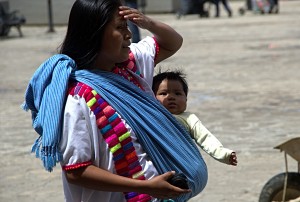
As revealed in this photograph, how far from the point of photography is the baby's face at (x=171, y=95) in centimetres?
405

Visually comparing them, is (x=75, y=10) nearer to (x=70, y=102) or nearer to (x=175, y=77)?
(x=70, y=102)

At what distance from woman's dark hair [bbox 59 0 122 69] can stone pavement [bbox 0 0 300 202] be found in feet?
11.8

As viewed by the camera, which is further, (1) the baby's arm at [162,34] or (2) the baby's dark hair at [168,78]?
(2) the baby's dark hair at [168,78]

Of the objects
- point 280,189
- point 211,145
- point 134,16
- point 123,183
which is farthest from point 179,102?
point 280,189

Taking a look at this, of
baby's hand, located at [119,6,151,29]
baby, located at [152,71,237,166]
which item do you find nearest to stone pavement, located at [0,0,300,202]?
baby, located at [152,71,237,166]

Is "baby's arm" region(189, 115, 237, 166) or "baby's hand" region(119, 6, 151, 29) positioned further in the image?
"baby's arm" region(189, 115, 237, 166)

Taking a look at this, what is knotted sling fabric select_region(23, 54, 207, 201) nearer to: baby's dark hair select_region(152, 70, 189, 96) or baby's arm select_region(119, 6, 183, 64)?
baby's arm select_region(119, 6, 183, 64)

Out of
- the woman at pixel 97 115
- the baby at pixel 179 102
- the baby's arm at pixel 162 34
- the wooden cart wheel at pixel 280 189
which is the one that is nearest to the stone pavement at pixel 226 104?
the wooden cart wheel at pixel 280 189

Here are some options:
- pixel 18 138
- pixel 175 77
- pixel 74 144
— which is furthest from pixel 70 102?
pixel 18 138

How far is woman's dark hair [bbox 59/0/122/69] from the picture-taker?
132 inches

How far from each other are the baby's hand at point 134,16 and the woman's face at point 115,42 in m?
0.02

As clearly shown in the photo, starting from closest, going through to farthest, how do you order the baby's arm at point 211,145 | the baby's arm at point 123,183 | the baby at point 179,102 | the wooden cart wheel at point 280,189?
the baby's arm at point 123,183 → the baby's arm at point 211,145 → the baby at point 179,102 → the wooden cart wheel at point 280,189

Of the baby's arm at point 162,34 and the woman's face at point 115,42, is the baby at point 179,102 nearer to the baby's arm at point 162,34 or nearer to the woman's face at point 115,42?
the baby's arm at point 162,34

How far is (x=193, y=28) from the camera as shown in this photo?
1106 inches
